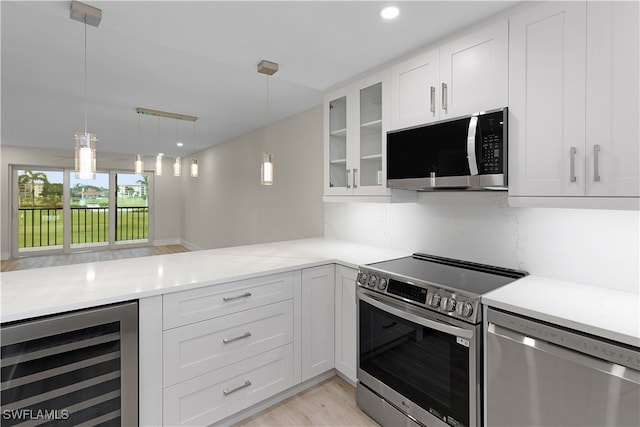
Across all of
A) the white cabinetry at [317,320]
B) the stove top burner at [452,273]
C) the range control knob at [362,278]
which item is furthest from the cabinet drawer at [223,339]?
the stove top burner at [452,273]

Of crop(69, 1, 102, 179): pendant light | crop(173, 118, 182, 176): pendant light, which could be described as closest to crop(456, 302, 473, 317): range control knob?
crop(69, 1, 102, 179): pendant light

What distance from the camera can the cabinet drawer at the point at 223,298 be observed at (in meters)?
1.68

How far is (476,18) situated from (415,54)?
416 mm

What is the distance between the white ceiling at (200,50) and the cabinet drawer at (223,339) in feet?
5.60

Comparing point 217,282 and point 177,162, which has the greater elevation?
point 177,162

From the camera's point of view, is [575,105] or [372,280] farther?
[372,280]

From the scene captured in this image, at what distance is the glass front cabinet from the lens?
7.64ft

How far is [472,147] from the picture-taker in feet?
5.47

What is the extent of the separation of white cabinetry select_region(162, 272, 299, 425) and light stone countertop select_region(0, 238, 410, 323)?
0.10 m

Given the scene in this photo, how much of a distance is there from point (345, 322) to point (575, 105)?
183cm

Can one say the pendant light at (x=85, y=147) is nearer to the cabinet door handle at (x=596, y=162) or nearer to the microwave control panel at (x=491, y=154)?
the microwave control panel at (x=491, y=154)

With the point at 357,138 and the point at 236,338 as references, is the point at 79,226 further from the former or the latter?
the point at 357,138

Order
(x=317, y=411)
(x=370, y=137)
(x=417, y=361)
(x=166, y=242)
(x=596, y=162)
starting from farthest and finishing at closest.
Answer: (x=166, y=242), (x=370, y=137), (x=317, y=411), (x=417, y=361), (x=596, y=162)

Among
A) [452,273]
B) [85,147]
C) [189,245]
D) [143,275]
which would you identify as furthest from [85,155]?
[189,245]
